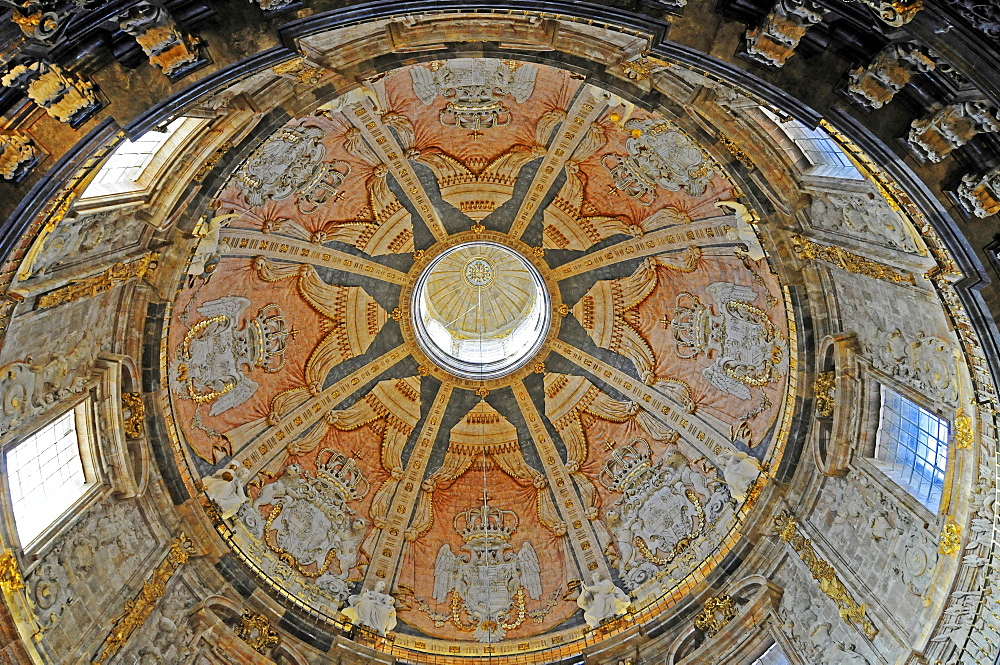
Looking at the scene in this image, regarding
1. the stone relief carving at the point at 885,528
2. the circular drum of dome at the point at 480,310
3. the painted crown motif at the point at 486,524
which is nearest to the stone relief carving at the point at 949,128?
the stone relief carving at the point at 885,528

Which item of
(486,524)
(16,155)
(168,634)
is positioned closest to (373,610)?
(486,524)

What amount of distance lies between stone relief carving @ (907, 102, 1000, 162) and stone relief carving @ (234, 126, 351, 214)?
12518 millimetres

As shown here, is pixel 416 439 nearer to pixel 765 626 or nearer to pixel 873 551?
pixel 765 626

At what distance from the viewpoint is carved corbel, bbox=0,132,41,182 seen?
36.3 ft

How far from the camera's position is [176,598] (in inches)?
748

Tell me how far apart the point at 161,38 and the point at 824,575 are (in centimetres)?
1689

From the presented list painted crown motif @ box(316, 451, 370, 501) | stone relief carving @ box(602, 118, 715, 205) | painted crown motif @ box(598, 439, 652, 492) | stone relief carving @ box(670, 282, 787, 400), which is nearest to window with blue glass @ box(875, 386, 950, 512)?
stone relief carving @ box(670, 282, 787, 400)

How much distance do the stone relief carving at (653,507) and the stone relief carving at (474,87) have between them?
32.4 ft

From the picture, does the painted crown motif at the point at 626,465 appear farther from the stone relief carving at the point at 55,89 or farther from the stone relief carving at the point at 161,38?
the stone relief carving at the point at 55,89

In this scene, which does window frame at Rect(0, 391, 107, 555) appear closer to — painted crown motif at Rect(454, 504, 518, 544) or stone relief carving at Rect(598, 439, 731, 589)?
painted crown motif at Rect(454, 504, 518, 544)

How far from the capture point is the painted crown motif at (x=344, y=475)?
75.2ft

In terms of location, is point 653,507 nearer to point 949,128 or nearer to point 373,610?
point 373,610

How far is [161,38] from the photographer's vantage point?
445 inches

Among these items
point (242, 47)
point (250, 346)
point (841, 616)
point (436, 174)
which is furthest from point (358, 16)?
point (841, 616)
